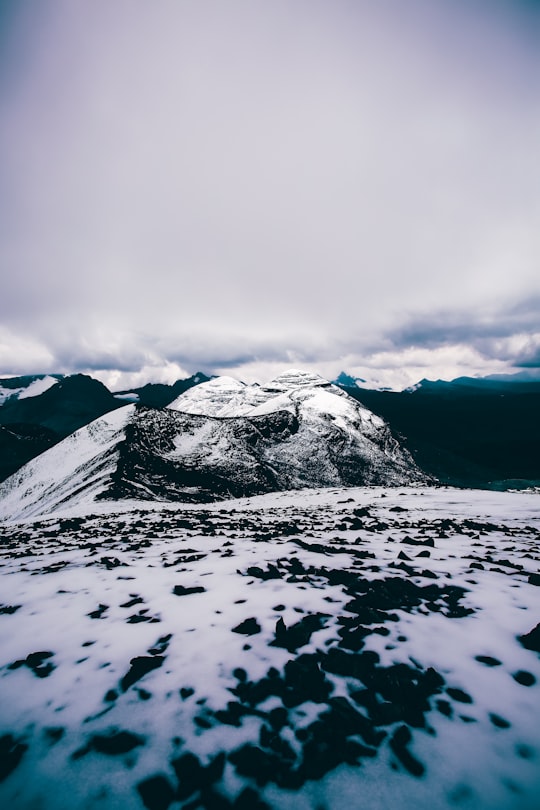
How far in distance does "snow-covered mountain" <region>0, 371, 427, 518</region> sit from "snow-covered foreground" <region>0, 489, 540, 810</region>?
1184 inches

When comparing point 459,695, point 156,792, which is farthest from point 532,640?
point 156,792

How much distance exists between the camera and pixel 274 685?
478 cm

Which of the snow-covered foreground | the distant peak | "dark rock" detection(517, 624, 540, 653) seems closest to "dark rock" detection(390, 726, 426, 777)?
the snow-covered foreground

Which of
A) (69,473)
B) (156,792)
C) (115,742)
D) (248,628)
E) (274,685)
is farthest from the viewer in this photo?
(69,473)

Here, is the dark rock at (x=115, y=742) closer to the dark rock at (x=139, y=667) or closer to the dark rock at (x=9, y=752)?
the dark rock at (x=9, y=752)

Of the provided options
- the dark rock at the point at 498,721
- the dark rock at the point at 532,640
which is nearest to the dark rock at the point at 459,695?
the dark rock at the point at 498,721

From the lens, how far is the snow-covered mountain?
43938 millimetres

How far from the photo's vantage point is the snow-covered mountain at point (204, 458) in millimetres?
43938

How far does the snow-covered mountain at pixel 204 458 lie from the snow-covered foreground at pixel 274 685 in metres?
30.1

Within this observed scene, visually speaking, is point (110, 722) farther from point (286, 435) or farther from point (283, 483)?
point (286, 435)

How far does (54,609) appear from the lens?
743 cm

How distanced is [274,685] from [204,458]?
52924 millimetres

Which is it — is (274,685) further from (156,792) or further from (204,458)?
(204,458)

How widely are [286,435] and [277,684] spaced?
256 feet
